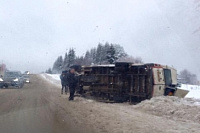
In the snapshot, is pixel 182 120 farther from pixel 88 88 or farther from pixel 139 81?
pixel 88 88

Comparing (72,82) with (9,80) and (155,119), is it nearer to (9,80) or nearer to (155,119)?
(155,119)

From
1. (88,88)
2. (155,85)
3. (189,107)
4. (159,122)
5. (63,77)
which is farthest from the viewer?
(63,77)

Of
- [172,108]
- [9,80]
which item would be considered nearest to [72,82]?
[172,108]

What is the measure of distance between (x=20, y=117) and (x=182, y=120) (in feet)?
20.4

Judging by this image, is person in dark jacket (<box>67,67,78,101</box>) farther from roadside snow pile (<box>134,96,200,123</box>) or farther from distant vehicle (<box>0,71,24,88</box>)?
distant vehicle (<box>0,71,24,88</box>)

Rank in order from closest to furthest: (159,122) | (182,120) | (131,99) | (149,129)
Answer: (149,129) < (159,122) < (182,120) < (131,99)

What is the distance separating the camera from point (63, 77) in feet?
81.8

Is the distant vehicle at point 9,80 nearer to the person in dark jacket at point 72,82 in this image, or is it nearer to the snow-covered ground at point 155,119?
the person in dark jacket at point 72,82

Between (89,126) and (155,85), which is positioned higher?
(155,85)

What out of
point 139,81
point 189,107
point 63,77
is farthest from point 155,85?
point 63,77

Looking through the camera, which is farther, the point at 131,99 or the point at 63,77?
the point at 63,77

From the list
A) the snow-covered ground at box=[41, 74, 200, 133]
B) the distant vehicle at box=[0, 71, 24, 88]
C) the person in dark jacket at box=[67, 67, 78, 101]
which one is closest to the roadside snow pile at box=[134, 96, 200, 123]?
the snow-covered ground at box=[41, 74, 200, 133]

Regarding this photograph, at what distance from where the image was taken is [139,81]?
17.1 meters

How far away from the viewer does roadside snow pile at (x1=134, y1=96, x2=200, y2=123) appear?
11.8m
